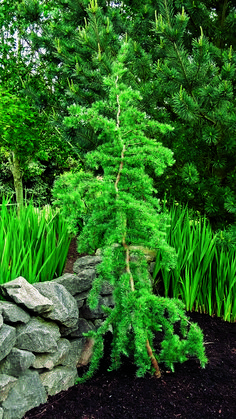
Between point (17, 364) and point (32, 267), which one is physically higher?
point (32, 267)

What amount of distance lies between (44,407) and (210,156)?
3.26 metres

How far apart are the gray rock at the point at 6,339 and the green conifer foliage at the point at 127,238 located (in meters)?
0.49

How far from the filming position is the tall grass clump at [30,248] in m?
2.67

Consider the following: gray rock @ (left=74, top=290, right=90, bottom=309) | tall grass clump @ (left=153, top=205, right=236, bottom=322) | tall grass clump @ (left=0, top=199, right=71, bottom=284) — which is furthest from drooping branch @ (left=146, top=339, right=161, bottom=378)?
tall grass clump @ (left=153, top=205, right=236, bottom=322)

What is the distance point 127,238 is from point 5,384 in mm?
1131

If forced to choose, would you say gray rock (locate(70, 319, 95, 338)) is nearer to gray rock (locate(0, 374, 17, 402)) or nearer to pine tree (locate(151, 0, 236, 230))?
gray rock (locate(0, 374, 17, 402))

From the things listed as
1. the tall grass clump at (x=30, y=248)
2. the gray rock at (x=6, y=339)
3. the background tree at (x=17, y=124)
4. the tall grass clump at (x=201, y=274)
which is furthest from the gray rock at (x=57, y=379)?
the background tree at (x=17, y=124)

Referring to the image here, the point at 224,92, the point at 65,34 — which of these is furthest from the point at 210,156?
the point at 65,34

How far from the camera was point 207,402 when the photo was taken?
2.34 metres

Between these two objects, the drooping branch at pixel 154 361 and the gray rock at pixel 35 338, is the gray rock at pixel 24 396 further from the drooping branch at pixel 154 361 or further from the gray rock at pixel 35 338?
the drooping branch at pixel 154 361

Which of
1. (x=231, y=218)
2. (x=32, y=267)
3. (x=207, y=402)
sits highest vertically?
(x=231, y=218)

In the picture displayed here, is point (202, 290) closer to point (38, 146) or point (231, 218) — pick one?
point (231, 218)

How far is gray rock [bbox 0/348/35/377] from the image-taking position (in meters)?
2.22

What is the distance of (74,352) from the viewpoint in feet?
8.93
